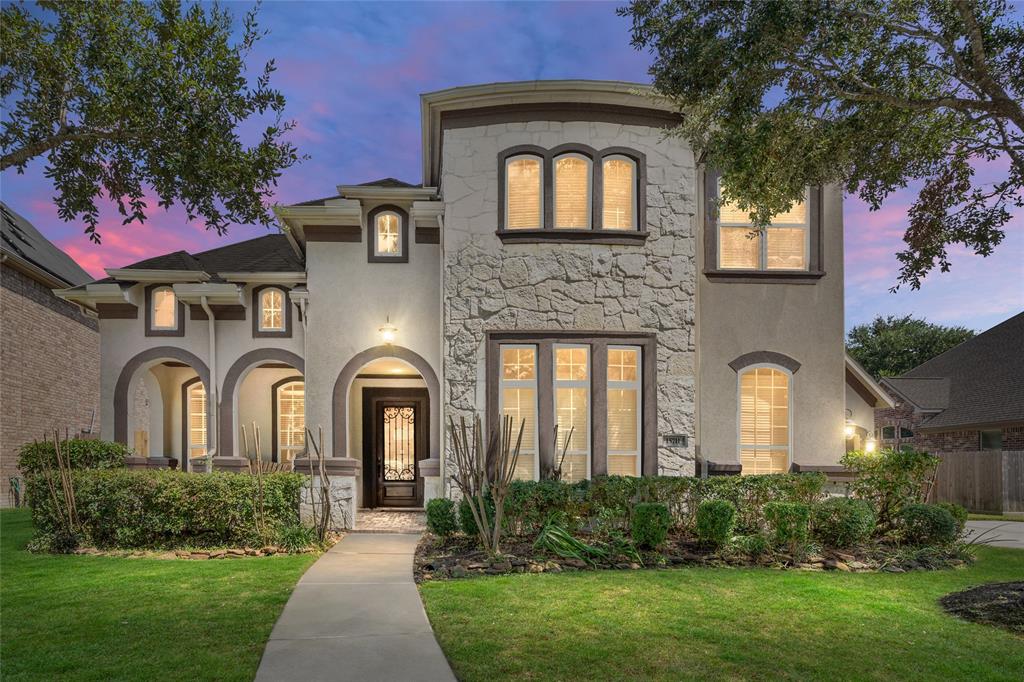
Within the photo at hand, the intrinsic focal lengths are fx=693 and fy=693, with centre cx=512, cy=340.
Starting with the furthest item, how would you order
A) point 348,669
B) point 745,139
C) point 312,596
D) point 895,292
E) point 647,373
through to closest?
point 647,373
point 895,292
point 745,139
point 312,596
point 348,669

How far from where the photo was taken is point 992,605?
670 cm

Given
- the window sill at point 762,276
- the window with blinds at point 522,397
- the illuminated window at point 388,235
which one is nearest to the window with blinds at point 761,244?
the window sill at point 762,276

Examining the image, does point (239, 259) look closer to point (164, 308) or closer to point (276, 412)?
point (164, 308)

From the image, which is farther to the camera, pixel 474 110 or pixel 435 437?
pixel 435 437

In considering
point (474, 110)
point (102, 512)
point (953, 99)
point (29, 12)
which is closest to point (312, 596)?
point (102, 512)

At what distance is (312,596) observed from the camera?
6953 mm

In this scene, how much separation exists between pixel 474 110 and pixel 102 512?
792 centimetres

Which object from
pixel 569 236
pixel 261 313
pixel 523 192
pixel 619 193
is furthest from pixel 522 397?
pixel 261 313

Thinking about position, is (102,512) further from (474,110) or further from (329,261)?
(474,110)

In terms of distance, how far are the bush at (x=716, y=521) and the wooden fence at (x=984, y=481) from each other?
41.6 ft

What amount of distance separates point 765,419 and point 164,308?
11753mm

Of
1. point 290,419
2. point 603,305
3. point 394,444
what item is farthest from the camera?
point 290,419

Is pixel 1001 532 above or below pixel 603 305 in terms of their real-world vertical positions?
below

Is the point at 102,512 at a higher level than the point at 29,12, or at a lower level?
lower
